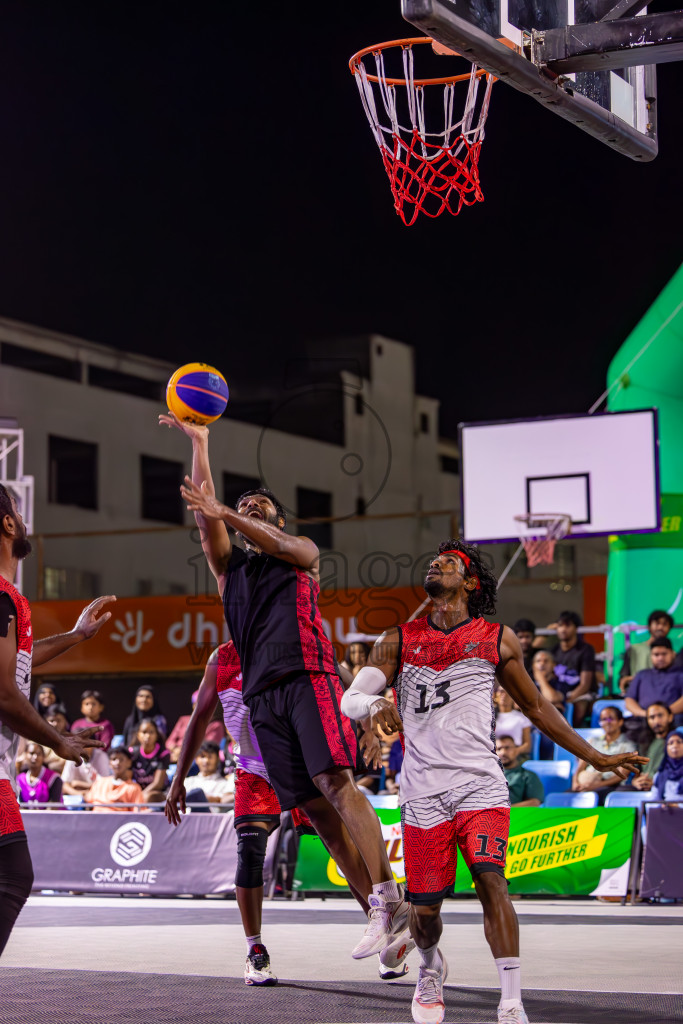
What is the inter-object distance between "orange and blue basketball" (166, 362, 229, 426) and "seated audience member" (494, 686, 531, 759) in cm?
761

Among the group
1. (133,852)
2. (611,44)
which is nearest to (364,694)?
(611,44)

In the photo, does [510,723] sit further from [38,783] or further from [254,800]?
[254,800]

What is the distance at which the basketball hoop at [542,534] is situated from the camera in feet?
57.1

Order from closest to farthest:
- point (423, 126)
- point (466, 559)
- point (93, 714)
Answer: point (466, 559) < point (423, 126) < point (93, 714)

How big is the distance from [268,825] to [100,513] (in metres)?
23.9

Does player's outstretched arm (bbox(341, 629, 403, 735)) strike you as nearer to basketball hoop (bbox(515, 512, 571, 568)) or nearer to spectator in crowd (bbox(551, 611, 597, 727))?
spectator in crowd (bbox(551, 611, 597, 727))

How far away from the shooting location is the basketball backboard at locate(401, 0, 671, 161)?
5836mm

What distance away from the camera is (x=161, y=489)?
3117 cm

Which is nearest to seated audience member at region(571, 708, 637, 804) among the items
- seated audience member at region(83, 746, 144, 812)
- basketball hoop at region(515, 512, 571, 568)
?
seated audience member at region(83, 746, 144, 812)

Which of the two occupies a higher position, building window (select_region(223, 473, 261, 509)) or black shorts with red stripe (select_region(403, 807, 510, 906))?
building window (select_region(223, 473, 261, 509))

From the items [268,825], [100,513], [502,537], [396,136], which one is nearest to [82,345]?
[100,513]

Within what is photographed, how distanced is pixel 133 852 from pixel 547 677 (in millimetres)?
5119

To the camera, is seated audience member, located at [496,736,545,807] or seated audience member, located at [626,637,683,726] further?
seated audience member, located at [626,637,683,726]

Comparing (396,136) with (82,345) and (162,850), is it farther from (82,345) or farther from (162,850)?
(82,345)
